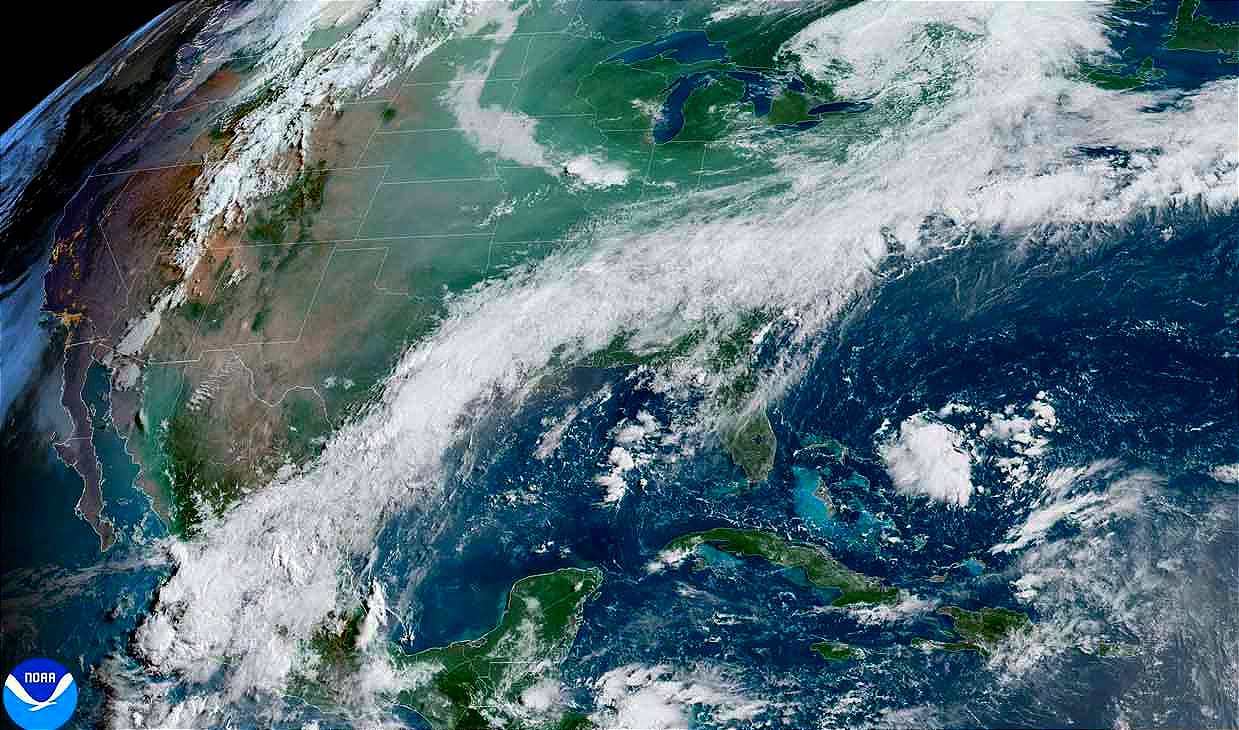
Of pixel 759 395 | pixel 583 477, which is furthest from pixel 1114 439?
pixel 583 477

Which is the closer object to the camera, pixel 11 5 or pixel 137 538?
pixel 137 538

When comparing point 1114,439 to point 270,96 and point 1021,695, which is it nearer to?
point 1021,695

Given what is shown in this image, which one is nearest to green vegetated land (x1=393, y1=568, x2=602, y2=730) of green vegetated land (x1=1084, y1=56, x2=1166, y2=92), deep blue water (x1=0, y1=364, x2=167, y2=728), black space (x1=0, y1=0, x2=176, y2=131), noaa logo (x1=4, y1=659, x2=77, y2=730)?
deep blue water (x1=0, y1=364, x2=167, y2=728)

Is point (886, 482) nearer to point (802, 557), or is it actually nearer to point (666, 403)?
point (802, 557)

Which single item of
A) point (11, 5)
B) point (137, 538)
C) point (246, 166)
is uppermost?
point (11, 5)

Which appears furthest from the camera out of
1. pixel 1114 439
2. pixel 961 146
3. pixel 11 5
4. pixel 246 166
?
pixel 11 5

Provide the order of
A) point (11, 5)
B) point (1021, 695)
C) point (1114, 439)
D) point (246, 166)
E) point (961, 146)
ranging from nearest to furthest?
1. point (1021, 695)
2. point (1114, 439)
3. point (961, 146)
4. point (246, 166)
5. point (11, 5)

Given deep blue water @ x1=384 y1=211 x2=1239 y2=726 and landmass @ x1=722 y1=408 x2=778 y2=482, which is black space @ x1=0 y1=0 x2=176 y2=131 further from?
landmass @ x1=722 y1=408 x2=778 y2=482
